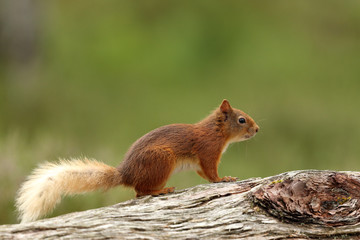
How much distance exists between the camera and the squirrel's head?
4.82 metres

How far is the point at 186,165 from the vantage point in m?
4.44

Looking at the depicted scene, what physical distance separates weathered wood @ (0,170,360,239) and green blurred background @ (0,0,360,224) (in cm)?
249

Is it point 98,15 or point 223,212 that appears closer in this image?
point 223,212

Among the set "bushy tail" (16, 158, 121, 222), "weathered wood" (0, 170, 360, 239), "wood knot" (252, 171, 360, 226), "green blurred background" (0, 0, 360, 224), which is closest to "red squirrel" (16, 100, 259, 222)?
"bushy tail" (16, 158, 121, 222)

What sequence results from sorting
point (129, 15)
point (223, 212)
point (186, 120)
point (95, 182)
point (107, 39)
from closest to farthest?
point (223, 212), point (95, 182), point (186, 120), point (107, 39), point (129, 15)

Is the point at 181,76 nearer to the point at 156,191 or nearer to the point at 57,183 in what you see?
the point at 156,191

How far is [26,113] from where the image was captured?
10.4 meters

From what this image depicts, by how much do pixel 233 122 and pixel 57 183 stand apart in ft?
5.23

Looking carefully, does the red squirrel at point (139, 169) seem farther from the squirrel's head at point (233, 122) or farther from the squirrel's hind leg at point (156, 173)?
the squirrel's head at point (233, 122)

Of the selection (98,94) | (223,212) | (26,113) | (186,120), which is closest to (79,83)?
(98,94)

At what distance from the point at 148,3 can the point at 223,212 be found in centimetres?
1305

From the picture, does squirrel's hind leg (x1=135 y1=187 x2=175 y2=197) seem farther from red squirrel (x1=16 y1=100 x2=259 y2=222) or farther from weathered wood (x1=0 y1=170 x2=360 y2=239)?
weathered wood (x1=0 y1=170 x2=360 y2=239)

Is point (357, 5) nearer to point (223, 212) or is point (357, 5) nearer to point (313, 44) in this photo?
point (313, 44)

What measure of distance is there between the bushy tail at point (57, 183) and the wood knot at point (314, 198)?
3.67 ft
